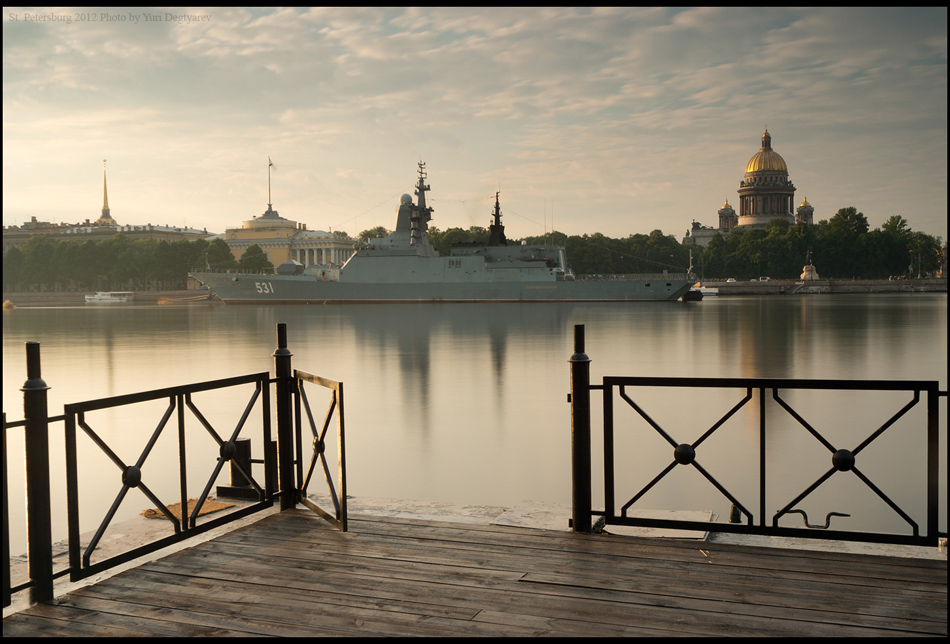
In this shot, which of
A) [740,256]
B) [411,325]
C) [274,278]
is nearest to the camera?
[411,325]

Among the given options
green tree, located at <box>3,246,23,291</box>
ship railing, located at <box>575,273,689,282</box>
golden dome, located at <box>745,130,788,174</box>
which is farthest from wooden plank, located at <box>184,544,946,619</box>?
golden dome, located at <box>745,130,788,174</box>

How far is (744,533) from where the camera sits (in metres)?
3.55

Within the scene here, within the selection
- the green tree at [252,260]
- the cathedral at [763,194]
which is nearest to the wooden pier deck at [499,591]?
the green tree at [252,260]

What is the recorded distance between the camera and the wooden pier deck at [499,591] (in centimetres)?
261

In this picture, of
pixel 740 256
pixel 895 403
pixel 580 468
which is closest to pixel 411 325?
pixel 895 403

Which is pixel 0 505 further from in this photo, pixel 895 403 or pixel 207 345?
pixel 207 345

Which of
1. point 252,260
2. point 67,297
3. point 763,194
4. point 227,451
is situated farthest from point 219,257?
point 227,451

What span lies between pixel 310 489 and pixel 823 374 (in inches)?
438

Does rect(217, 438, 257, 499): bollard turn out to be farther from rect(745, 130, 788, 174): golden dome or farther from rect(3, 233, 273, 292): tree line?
rect(745, 130, 788, 174): golden dome

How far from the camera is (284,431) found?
4.24m

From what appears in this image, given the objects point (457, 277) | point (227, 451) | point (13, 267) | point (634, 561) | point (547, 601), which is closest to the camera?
point (547, 601)

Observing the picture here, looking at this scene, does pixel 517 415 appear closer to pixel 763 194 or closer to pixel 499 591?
pixel 499 591

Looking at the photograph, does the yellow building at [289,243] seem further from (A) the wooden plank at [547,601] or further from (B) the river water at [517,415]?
(A) the wooden plank at [547,601]

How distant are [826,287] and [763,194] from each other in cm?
3722
